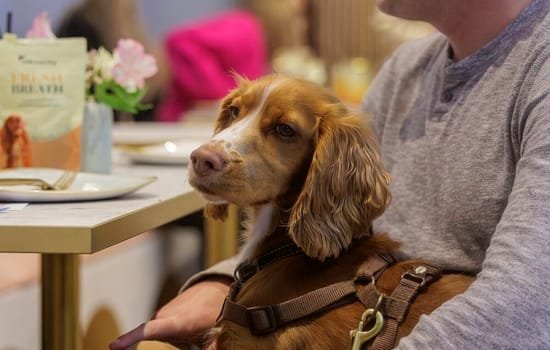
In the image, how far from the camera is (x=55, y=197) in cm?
151

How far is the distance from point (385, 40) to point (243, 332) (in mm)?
4591

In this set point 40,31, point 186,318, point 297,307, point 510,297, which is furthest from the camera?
point 40,31

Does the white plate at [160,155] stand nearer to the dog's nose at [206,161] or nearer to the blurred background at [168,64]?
the blurred background at [168,64]

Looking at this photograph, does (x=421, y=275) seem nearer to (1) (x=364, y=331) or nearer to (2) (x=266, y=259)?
(1) (x=364, y=331)

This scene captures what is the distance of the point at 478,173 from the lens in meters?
1.51

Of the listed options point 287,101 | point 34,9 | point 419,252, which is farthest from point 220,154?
point 34,9

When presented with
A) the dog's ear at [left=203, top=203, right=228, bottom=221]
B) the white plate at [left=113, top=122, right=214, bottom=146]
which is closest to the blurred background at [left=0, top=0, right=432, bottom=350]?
the white plate at [left=113, top=122, right=214, bottom=146]

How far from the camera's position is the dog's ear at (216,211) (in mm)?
1680

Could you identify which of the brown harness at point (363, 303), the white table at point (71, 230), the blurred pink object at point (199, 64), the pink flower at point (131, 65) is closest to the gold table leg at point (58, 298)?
the white table at point (71, 230)

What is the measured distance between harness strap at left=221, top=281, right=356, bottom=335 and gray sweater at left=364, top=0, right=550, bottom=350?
0.20 metres

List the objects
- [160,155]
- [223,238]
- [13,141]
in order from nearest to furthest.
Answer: [13,141], [160,155], [223,238]

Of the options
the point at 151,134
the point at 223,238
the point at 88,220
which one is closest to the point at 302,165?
the point at 88,220

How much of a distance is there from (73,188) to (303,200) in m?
0.45

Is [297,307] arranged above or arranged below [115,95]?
below
